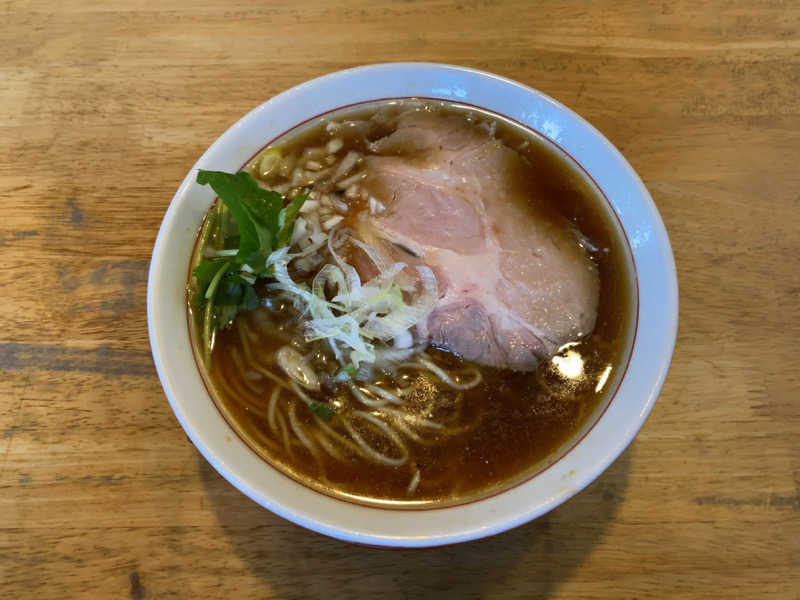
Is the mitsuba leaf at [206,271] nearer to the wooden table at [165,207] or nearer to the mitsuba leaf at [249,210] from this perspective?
the mitsuba leaf at [249,210]

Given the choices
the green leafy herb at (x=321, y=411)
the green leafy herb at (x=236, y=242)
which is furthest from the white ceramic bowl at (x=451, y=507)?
the green leafy herb at (x=321, y=411)

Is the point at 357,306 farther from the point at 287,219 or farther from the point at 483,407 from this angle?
the point at 483,407

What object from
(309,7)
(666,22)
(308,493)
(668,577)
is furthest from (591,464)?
(309,7)

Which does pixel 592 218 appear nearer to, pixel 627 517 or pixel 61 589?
pixel 627 517

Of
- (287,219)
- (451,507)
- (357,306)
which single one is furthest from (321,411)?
(287,219)

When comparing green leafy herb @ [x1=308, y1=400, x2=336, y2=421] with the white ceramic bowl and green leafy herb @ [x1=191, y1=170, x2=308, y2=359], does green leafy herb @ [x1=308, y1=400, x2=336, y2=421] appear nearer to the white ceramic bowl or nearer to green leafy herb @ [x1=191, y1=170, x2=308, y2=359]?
the white ceramic bowl
